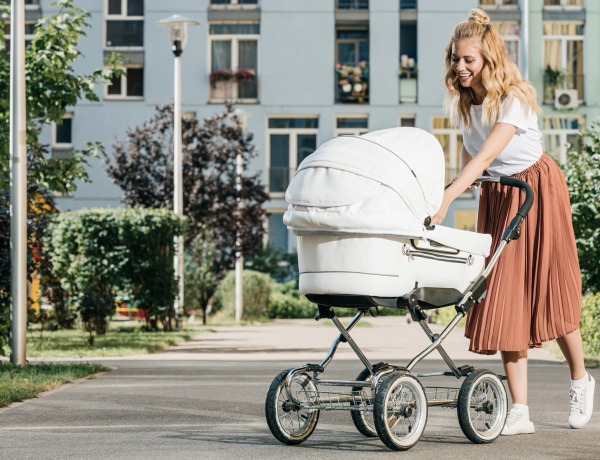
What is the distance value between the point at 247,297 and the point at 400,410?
30.9 metres

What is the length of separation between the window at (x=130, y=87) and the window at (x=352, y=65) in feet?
21.6

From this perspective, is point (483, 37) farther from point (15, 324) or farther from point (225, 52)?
point (225, 52)

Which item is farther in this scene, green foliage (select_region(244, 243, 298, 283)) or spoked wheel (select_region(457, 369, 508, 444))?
green foliage (select_region(244, 243, 298, 283))

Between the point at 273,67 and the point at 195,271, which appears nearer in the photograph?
the point at 195,271

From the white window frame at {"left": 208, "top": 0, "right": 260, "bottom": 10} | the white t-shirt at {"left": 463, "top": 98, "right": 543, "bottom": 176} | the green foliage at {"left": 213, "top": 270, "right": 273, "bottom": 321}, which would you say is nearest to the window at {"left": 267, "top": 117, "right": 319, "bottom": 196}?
the white window frame at {"left": 208, "top": 0, "right": 260, "bottom": 10}

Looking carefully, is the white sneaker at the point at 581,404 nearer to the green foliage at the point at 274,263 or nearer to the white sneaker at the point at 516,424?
the white sneaker at the point at 516,424

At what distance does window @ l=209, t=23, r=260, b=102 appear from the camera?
45844 millimetres

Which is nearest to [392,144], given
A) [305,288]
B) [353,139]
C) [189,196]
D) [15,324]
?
[353,139]

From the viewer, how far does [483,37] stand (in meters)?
7.23

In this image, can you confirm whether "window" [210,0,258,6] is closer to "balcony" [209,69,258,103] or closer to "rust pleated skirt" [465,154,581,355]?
"balcony" [209,69,258,103]

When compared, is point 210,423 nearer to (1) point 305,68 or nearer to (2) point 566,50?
(1) point 305,68

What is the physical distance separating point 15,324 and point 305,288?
772 centimetres

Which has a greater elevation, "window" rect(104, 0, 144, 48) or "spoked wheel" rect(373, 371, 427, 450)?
"window" rect(104, 0, 144, 48)

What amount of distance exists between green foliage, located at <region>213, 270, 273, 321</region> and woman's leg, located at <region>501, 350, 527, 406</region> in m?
29.8
